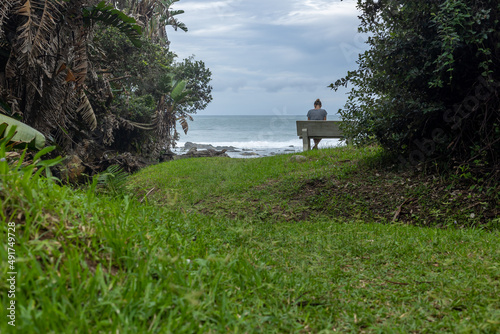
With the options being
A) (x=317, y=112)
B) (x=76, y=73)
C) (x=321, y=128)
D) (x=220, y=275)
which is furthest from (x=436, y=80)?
(x=317, y=112)

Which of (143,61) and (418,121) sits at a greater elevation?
(143,61)

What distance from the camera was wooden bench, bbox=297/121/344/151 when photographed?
1382cm

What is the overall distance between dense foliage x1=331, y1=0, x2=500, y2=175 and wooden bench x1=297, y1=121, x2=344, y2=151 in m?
4.92

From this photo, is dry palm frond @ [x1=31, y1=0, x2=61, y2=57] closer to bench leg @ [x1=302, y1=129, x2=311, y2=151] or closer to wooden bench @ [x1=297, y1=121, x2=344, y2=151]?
wooden bench @ [x1=297, y1=121, x2=344, y2=151]

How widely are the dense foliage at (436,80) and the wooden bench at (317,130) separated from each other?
4.92 meters

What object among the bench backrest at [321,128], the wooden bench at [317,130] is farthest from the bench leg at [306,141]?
the bench backrest at [321,128]

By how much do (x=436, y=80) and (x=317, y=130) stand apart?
24.3ft

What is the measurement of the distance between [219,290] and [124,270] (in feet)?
2.02

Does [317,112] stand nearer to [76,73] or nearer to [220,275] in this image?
[76,73]

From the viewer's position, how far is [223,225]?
16.3ft

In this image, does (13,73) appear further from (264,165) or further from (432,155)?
(432,155)

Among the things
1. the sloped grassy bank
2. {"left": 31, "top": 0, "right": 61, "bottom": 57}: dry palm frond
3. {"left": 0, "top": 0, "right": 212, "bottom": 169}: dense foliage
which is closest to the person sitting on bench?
{"left": 0, "top": 0, "right": 212, "bottom": 169}: dense foliage

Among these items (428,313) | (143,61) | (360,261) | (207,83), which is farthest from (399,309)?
(207,83)

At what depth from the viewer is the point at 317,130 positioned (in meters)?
14.1
